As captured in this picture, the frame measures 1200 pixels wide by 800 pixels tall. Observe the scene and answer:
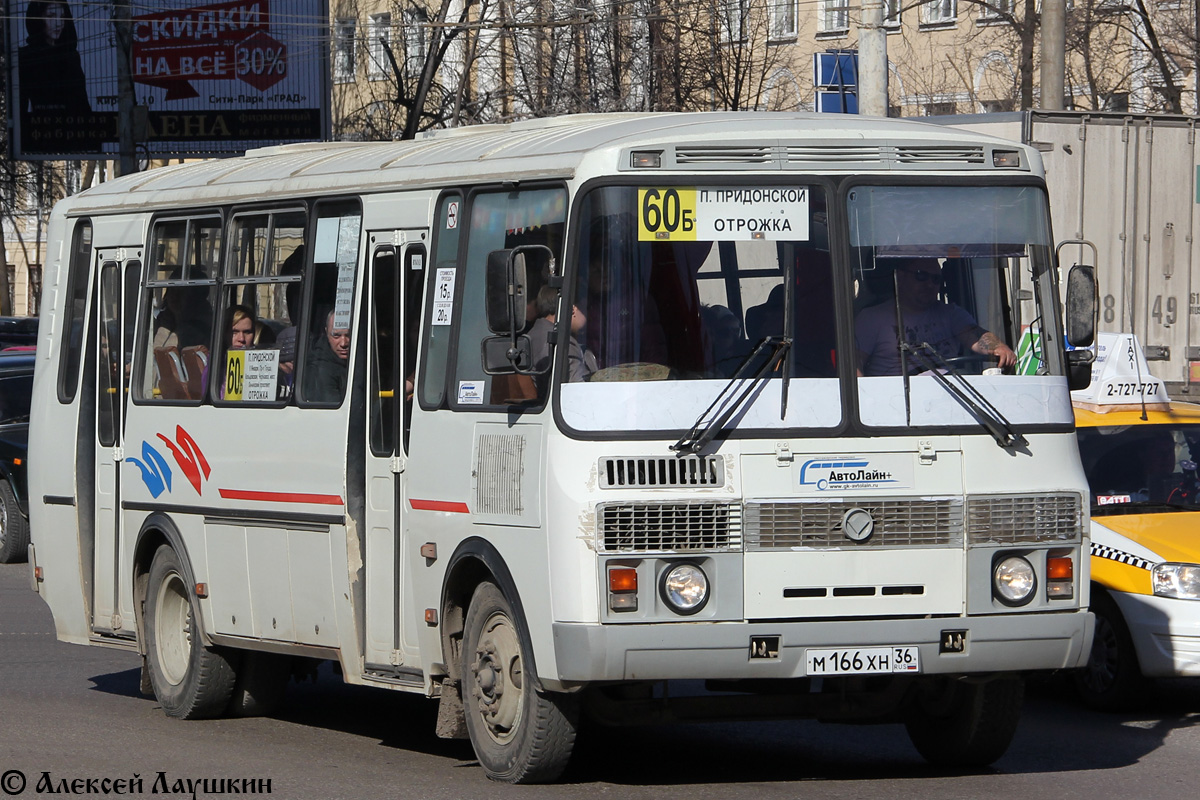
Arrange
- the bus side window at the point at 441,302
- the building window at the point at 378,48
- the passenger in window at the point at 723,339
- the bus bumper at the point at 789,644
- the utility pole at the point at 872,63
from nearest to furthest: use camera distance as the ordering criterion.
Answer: the bus bumper at the point at 789,644, the passenger in window at the point at 723,339, the bus side window at the point at 441,302, the utility pole at the point at 872,63, the building window at the point at 378,48

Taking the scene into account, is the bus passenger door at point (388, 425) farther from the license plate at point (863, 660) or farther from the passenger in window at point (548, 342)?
the license plate at point (863, 660)

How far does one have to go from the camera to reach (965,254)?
8.02 meters

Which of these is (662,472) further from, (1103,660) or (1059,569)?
(1103,660)

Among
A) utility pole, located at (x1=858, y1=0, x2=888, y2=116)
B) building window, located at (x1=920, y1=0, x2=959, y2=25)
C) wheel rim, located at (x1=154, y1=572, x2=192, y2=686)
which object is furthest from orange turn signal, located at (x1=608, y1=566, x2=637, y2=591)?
building window, located at (x1=920, y1=0, x2=959, y2=25)

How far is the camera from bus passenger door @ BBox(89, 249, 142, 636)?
1102 cm

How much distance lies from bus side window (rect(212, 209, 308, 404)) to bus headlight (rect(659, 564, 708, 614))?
284cm

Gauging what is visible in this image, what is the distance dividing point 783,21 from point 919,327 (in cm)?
3270

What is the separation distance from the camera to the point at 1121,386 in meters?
11.5

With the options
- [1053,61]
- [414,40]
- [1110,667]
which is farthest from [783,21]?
[1110,667]

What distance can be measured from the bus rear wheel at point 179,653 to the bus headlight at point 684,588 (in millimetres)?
Answer: 3671

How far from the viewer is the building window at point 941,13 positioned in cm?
4159

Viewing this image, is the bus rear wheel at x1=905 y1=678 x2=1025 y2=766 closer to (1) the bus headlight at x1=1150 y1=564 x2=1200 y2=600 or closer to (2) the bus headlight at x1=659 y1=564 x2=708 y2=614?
(2) the bus headlight at x1=659 y1=564 x2=708 y2=614

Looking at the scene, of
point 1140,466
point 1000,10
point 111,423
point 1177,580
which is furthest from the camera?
point 1000,10

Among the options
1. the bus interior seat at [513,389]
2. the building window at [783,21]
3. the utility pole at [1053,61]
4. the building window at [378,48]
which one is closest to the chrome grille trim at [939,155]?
the bus interior seat at [513,389]
